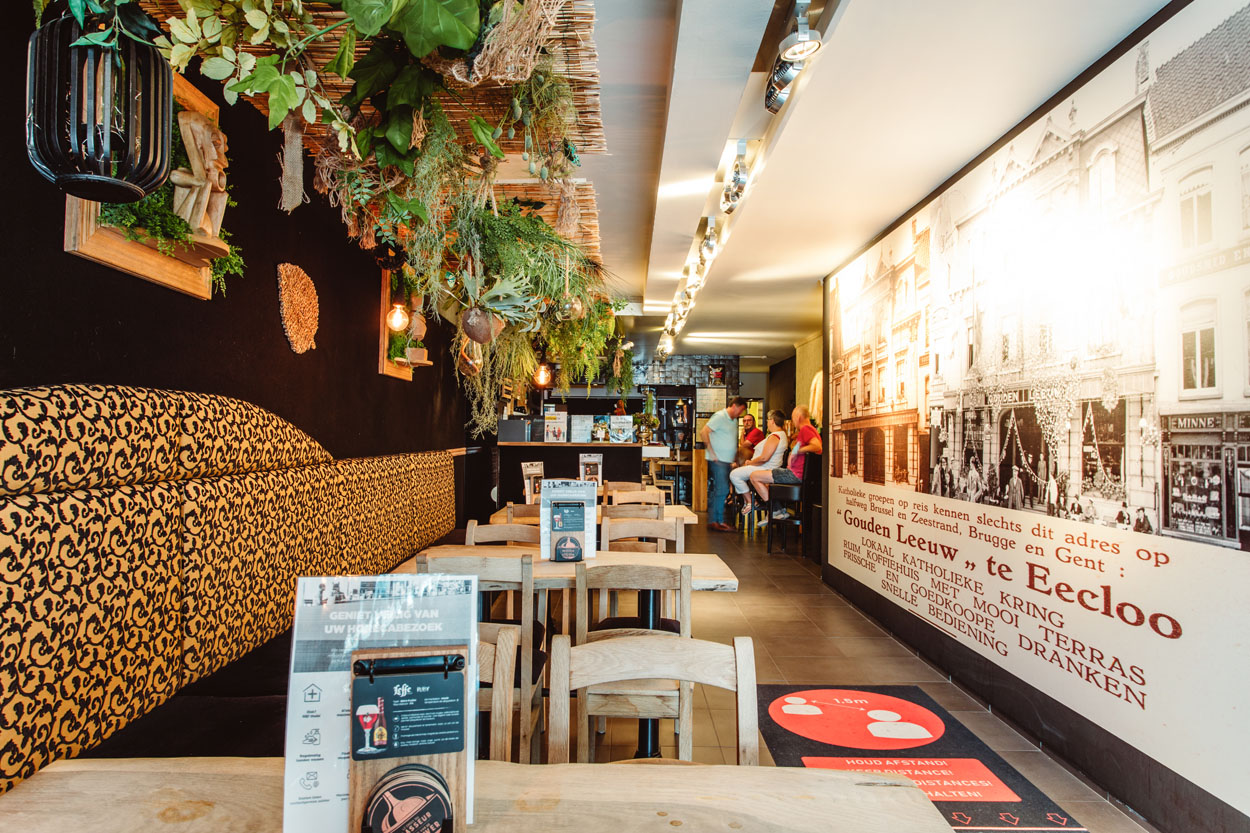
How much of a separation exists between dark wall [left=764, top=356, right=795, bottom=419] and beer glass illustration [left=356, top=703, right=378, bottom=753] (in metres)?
12.6

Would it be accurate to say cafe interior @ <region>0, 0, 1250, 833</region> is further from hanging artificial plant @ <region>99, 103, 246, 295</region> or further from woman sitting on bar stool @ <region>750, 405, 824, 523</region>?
woman sitting on bar stool @ <region>750, 405, 824, 523</region>

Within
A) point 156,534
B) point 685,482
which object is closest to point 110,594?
point 156,534

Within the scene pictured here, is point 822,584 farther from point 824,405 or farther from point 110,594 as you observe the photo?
point 110,594

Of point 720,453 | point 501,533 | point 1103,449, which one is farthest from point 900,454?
point 720,453

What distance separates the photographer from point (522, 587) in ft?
7.95

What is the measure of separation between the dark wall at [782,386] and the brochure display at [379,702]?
1250cm

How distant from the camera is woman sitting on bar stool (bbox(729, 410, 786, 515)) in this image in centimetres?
887

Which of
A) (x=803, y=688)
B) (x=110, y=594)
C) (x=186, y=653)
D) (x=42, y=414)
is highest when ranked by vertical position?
(x=42, y=414)

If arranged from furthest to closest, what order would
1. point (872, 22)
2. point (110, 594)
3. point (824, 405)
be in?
point (824, 405) < point (872, 22) < point (110, 594)

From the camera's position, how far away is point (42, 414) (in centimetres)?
183

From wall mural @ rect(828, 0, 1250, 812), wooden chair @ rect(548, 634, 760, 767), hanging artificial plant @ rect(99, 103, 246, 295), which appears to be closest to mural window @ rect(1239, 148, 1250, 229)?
wall mural @ rect(828, 0, 1250, 812)

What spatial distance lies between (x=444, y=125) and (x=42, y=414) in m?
1.43

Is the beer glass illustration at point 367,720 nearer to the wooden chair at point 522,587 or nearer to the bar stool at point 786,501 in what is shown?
the wooden chair at point 522,587

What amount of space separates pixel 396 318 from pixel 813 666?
390 cm
